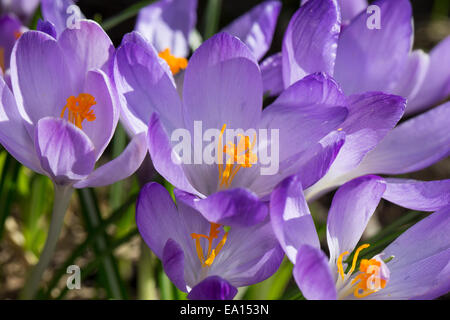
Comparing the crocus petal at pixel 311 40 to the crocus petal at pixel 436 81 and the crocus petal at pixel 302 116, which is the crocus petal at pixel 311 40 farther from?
the crocus petal at pixel 436 81

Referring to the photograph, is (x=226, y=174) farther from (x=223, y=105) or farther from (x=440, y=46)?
(x=440, y=46)

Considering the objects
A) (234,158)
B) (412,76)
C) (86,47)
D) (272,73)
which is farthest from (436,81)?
(86,47)

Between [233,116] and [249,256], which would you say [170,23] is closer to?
[233,116]

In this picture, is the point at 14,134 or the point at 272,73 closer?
the point at 14,134

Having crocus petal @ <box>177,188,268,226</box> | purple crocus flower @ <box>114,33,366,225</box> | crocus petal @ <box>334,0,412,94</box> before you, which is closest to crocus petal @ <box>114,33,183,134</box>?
purple crocus flower @ <box>114,33,366,225</box>

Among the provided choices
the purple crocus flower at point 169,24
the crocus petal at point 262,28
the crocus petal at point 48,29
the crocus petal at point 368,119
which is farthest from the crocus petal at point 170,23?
the crocus petal at point 368,119

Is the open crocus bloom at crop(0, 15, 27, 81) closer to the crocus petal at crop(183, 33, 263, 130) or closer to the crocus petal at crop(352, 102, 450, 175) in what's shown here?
the crocus petal at crop(183, 33, 263, 130)
